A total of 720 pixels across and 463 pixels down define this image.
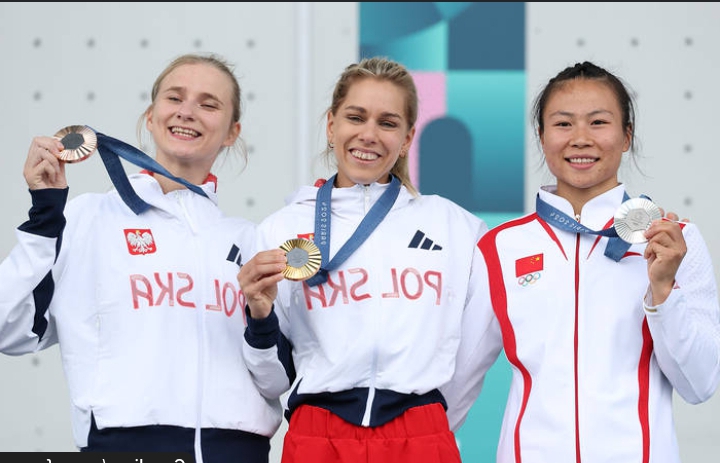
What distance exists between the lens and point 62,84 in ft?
15.6

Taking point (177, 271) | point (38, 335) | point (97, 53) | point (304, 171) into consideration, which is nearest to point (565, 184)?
point (177, 271)

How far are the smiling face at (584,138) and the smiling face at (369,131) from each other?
0.45 m

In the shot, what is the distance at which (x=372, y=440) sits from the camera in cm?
271

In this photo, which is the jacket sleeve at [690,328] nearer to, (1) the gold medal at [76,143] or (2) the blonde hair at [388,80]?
(2) the blonde hair at [388,80]

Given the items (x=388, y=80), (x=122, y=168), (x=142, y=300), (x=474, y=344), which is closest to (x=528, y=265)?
(x=474, y=344)

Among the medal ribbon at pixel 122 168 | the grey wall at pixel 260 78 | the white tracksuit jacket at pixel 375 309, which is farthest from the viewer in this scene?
the grey wall at pixel 260 78

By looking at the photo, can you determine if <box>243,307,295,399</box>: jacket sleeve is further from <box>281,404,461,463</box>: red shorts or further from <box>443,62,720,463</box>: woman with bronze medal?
<box>443,62,720,463</box>: woman with bronze medal

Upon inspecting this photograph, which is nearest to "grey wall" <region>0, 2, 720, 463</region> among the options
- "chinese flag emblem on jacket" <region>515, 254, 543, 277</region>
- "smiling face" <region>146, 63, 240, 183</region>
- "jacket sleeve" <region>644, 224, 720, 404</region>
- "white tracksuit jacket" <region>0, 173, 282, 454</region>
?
"smiling face" <region>146, 63, 240, 183</region>

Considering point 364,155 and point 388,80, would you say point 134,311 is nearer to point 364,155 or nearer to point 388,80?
point 364,155

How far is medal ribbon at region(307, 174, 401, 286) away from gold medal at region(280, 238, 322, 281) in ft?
0.40

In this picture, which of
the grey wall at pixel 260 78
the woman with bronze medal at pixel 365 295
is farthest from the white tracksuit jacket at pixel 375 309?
the grey wall at pixel 260 78

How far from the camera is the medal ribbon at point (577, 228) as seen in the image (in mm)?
2715

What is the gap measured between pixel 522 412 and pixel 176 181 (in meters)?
1.21

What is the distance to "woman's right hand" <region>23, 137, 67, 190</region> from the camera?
8.75ft
